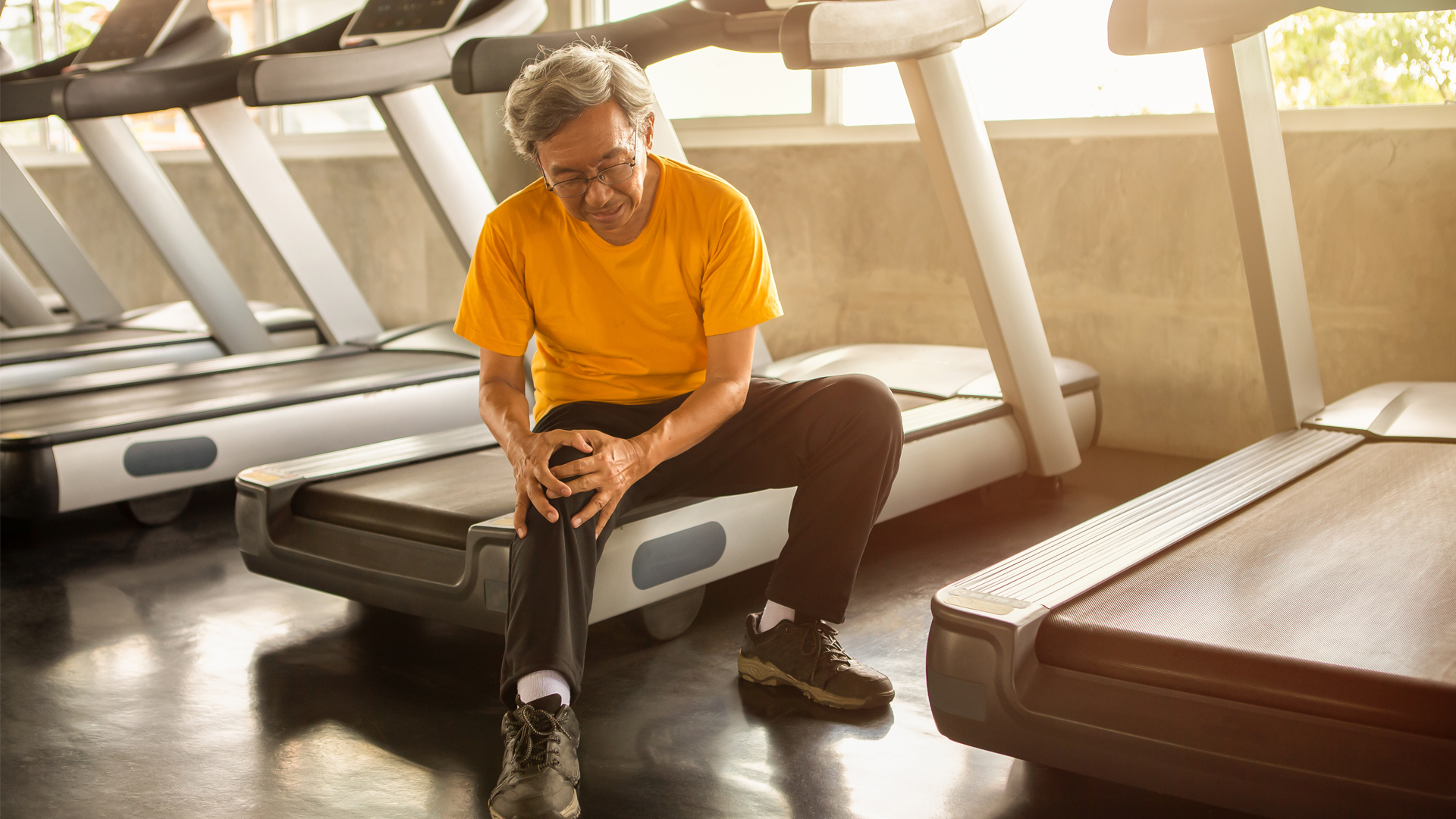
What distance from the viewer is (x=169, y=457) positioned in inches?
119

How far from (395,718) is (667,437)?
25.1 inches

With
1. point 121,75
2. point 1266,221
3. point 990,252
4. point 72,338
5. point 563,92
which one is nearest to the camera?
point 563,92

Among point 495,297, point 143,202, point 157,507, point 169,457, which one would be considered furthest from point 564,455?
point 143,202

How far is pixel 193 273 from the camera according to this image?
177 inches

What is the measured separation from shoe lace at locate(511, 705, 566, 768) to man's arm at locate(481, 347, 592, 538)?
0.25 metres

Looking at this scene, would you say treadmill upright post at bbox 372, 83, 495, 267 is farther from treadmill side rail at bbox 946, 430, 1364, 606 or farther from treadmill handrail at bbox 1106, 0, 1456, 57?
treadmill side rail at bbox 946, 430, 1364, 606

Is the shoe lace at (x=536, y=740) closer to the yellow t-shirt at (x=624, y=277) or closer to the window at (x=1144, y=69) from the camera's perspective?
the yellow t-shirt at (x=624, y=277)

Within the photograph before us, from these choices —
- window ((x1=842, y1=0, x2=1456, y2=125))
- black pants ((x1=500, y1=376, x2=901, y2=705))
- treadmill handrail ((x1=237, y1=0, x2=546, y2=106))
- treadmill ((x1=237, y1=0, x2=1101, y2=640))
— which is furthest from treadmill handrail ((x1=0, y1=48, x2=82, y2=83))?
black pants ((x1=500, y1=376, x2=901, y2=705))

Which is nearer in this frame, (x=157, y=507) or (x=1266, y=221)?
(x=1266, y=221)

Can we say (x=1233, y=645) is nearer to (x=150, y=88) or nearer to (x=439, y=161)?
(x=439, y=161)

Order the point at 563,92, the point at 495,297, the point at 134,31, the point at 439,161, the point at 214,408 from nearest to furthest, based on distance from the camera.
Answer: the point at 563,92
the point at 495,297
the point at 214,408
the point at 439,161
the point at 134,31

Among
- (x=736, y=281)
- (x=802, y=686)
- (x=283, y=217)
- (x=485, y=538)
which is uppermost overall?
(x=283, y=217)

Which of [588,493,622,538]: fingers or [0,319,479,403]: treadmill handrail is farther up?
[0,319,479,403]: treadmill handrail

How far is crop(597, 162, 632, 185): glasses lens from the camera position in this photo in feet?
5.63
